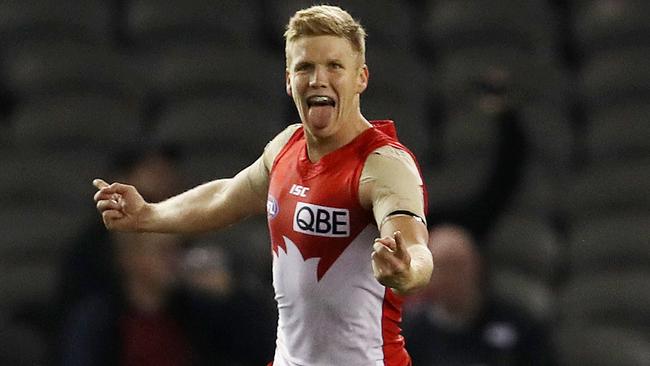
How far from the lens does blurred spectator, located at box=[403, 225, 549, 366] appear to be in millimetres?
5266

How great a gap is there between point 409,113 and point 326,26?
3.58m

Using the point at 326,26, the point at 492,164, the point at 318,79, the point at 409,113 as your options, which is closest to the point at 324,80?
the point at 318,79

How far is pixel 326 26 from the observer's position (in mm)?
3139

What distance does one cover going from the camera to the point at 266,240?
635cm

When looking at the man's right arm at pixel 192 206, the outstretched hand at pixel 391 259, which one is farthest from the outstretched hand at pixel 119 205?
the outstretched hand at pixel 391 259

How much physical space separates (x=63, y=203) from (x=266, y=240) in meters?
1.11

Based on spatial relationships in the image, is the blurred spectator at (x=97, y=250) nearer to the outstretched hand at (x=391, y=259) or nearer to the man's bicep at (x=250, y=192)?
the man's bicep at (x=250, y=192)

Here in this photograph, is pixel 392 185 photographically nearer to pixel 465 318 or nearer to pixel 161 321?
pixel 465 318

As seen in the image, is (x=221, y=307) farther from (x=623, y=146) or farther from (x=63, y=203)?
(x=623, y=146)

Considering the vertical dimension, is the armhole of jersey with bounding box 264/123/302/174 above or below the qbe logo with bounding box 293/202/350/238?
above

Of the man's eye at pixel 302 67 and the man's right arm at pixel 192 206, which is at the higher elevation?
the man's eye at pixel 302 67

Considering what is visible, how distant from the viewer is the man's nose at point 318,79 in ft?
10.2

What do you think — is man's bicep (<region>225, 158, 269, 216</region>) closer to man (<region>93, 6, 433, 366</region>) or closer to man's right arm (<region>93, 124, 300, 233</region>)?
man's right arm (<region>93, 124, 300, 233</region>)

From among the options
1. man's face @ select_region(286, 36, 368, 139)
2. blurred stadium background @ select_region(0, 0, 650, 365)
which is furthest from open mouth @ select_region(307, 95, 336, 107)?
blurred stadium background @ select_region(0, 0, 650, 365)
